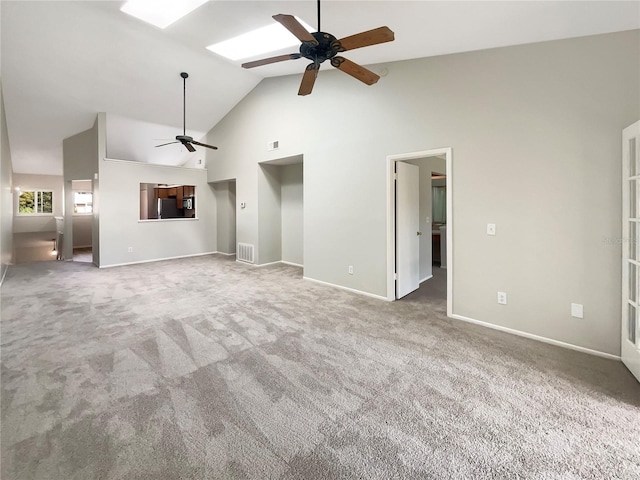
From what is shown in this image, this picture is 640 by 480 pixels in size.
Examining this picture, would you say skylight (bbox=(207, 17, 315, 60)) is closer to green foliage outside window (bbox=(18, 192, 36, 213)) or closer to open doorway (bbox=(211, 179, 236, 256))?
open doorway (bbox=(211, 179, 236, 256))

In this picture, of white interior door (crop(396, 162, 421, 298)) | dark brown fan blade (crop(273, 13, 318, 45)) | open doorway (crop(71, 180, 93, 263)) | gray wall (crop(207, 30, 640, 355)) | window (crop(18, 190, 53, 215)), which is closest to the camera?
dark brown fan blade (crop(273, 13, 318, 45))

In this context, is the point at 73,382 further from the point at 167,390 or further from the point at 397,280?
the point at 397,280

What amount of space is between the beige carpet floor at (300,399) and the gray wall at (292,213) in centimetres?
312

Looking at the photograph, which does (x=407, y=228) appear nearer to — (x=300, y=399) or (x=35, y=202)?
(x=300, y=399)

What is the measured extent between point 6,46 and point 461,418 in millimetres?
6859

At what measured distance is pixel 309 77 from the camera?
2699 millimetres

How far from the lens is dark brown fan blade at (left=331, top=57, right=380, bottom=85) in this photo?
2.44 metres

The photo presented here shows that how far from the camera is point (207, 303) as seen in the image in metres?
4.03

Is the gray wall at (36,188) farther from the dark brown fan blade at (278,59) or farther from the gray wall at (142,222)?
the dark brown fan blade at (278,59)

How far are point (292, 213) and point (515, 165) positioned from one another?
454 centimetres

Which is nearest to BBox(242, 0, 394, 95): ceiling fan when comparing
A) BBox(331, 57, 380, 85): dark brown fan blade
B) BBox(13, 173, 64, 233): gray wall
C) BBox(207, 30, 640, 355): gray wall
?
BBox(331, 57, 380, 85): dark brown fan blade

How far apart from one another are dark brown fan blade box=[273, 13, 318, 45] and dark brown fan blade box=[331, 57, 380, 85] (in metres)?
0.28

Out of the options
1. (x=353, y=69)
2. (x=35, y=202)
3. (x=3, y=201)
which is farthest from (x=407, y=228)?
(x=35, y=202)

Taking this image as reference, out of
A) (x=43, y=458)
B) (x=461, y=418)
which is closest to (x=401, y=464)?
(x=461, y=418)
